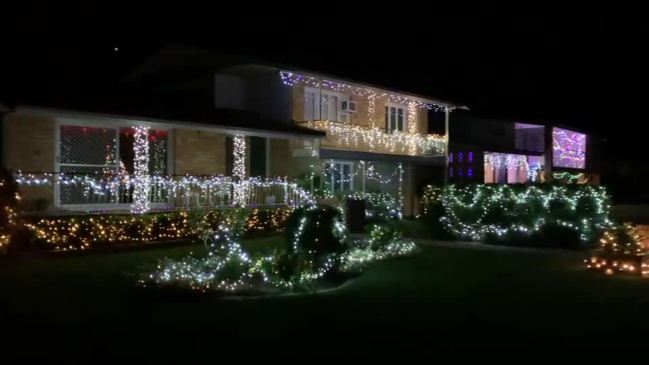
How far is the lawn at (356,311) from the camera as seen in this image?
8.05m

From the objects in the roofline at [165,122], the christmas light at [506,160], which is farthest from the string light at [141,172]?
the christmas light at [506,160]

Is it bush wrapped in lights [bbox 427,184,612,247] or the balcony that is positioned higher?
the balcony

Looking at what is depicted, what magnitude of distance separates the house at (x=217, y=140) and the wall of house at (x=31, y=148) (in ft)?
0.08

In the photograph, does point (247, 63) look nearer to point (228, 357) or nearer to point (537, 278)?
point (537, 278)

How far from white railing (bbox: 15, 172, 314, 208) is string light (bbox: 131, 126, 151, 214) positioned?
16cm

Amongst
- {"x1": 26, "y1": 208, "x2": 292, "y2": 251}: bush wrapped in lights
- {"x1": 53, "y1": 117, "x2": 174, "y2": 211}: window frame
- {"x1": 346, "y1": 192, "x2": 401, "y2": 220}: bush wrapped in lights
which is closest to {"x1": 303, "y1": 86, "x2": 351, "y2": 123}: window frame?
{"x1": 346, "y1": 192, "x2": 401, "y2": 220}: bush wrapped in lights

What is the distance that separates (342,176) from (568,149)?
84.1 ft

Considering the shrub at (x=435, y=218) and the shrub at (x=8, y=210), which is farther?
the shrub at (x=435, y=218)

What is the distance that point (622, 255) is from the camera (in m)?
14.7

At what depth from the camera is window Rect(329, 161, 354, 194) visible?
2820 centimetres

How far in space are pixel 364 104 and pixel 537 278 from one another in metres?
16.4

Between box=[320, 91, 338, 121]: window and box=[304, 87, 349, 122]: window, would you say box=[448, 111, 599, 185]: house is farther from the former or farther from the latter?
box=[320, 91, 338, 121]: window

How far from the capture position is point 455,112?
136 feet

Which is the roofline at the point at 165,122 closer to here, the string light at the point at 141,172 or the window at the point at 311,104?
the string light at the point at 141,172
